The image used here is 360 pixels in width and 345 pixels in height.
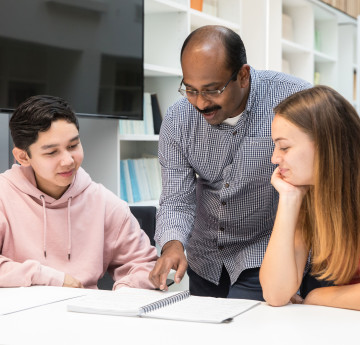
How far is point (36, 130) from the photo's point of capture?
1.86 metres

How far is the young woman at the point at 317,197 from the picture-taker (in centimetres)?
146

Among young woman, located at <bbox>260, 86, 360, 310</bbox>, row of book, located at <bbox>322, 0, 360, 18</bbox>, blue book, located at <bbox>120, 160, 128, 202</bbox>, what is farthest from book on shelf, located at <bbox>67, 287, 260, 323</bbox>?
row of book, located at <bbox>322, 0, 360, 18</bbox>

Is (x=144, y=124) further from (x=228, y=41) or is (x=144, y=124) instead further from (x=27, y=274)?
(x=27, y=274)

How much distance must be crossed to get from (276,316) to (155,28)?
8.00 feet

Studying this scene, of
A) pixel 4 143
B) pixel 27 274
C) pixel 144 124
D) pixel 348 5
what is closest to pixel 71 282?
pixel 27 274

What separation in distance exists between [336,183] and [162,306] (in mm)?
511

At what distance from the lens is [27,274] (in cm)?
167

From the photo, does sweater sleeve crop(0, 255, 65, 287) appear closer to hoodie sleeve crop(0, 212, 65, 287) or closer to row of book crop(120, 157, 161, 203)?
hoodie sleeve crop(0, 212, 65, 287)

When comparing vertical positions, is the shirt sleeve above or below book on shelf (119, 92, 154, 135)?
below

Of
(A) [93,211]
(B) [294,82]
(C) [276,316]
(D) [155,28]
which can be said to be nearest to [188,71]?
(B) [294,82]

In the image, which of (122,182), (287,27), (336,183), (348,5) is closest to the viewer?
(336,183)

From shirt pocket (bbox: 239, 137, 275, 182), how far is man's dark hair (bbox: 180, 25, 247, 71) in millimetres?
258

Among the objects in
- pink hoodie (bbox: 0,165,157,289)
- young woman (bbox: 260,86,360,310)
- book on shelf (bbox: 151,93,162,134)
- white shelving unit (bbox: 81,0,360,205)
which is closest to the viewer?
young woman (bbox: 260,86,360,310)

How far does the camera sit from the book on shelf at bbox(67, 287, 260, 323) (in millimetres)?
1287
